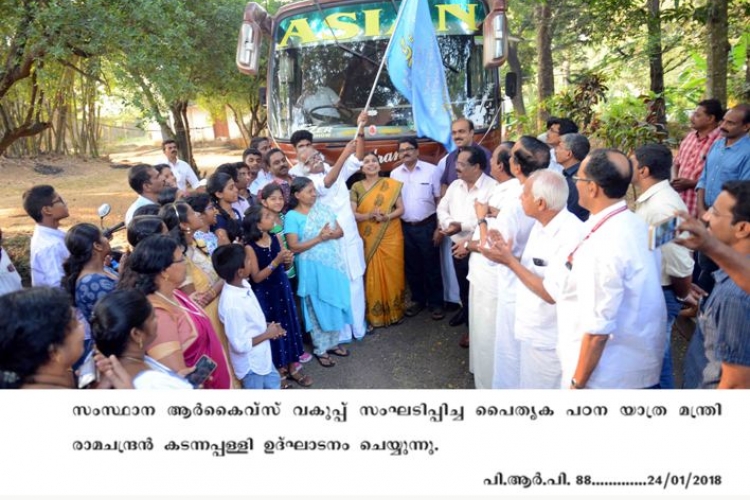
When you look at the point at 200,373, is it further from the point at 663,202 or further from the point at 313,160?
the point at 313,160

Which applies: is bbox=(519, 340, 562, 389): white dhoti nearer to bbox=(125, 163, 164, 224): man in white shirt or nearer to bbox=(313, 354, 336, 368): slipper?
bbox=(313, 354, 336, 368): slipper

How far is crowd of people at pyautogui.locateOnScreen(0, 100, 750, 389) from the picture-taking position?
187cm

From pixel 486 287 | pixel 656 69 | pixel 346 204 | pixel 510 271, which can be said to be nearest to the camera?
→ pixel 510 271

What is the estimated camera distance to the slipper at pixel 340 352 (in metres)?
4.45

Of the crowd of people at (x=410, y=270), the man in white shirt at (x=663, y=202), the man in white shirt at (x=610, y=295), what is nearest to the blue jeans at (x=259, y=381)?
the crowd of people at (x=410, y=270)

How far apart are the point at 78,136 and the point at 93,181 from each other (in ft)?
21.2

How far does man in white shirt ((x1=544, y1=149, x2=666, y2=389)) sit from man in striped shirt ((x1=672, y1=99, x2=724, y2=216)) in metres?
3.02

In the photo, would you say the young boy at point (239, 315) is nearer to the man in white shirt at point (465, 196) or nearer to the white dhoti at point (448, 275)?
the man in white shirt at point (465, 196)

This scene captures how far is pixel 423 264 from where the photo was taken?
504cm

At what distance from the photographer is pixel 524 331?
2840 mm

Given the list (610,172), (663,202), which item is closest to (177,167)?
(663,202)

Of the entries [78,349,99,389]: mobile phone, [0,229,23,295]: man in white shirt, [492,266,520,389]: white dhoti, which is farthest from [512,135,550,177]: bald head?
[0,229,23,295]: man in white shirt

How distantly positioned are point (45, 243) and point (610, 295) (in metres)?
3.26
